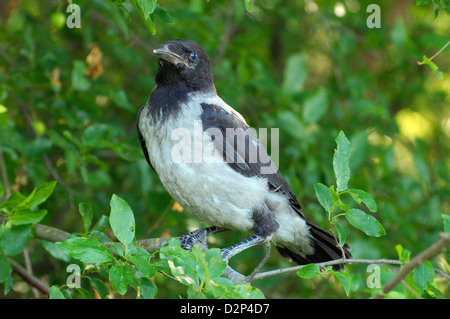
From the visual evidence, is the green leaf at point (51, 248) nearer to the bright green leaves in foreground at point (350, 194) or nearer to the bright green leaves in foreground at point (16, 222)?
the bright green leaves in foreground at point (16, 222)

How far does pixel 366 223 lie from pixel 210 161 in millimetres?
1376

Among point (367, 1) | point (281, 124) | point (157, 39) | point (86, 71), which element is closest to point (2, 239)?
point (86, 71)

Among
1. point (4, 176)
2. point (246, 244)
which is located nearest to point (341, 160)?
point (246, 244)

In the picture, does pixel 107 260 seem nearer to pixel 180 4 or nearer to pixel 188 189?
pixel 188 189

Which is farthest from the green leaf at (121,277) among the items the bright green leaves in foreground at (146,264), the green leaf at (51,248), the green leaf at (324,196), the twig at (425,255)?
the green leaf at (51,248)

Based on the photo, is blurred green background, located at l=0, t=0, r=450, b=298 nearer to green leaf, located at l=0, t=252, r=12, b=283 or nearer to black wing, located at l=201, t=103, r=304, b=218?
black wing, located at l=201, t=103, r=304, b=218

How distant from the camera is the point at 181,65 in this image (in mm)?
4566

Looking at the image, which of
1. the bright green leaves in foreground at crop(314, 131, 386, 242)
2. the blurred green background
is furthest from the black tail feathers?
the bright green leaves in foreground at crop(314, 131, 386, 242)

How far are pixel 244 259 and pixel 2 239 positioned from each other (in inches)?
118

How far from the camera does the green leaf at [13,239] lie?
355 centimetres

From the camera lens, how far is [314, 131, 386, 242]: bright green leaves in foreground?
125 inches

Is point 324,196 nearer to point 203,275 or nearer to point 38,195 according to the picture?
point 203,275

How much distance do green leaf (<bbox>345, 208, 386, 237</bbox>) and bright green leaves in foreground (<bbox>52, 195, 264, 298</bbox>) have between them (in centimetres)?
67

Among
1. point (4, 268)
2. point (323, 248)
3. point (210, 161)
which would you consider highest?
point (210, 161)
